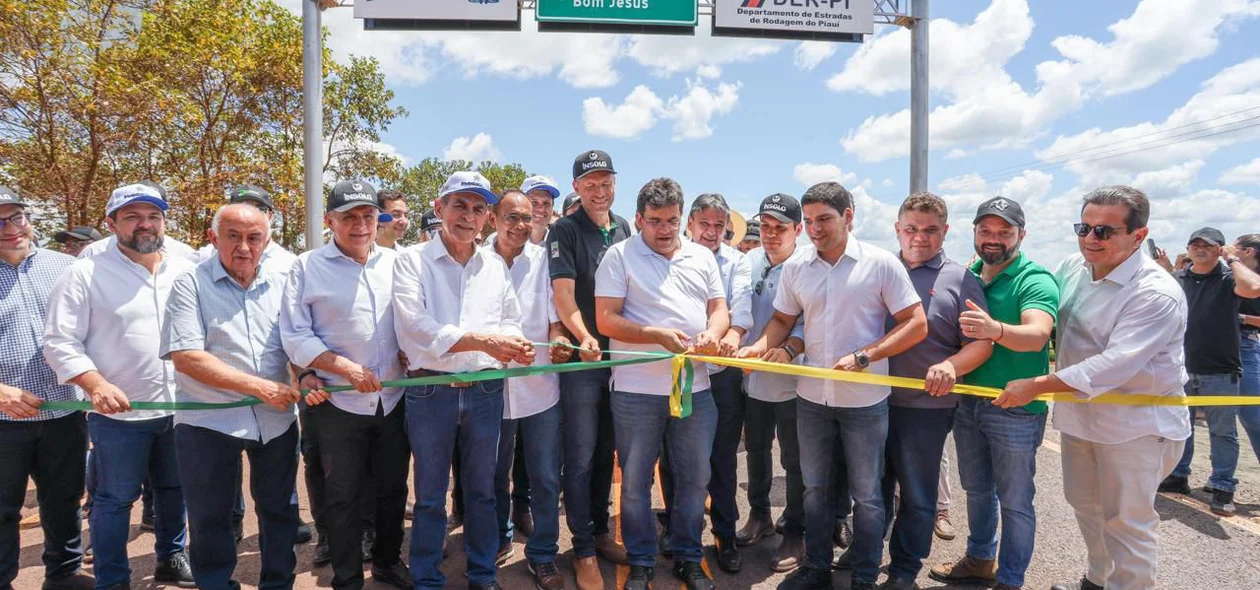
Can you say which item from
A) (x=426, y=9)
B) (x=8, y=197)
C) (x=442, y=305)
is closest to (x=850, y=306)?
(x=442, y=305)

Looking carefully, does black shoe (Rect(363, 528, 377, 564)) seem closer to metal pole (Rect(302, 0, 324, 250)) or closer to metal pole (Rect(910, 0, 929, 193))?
metal pole (Rect(302, 0, 324, 250))

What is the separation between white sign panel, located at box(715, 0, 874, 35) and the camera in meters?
9.71

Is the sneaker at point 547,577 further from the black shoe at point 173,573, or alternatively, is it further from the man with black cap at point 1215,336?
the man with black cap at point 1215,336

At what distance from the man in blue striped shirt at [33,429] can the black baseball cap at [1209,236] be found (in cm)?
895

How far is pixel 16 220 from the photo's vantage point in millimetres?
3809

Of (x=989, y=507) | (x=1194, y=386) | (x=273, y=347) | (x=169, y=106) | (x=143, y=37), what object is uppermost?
(x=143, y=37)

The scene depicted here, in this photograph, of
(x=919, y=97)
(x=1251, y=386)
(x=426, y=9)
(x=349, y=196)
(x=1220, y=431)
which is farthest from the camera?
(x=919, y=97)

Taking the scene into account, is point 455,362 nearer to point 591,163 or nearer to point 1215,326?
point 591,163

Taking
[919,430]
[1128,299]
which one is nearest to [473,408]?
[919,430]

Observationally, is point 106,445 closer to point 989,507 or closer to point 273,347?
point 273,347

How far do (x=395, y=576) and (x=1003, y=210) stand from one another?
14.0 feet

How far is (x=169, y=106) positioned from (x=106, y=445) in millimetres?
9968

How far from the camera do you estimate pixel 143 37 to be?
11.9 m

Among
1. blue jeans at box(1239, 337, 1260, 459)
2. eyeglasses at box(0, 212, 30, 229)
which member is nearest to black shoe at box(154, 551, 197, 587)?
eyeglasses at box(0, 212, 30, 229)
